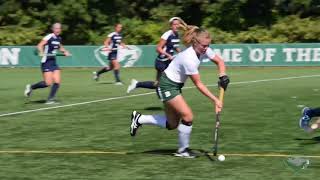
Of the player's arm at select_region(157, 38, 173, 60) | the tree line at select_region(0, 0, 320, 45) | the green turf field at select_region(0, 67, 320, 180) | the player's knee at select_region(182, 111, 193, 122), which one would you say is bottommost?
the tree line at select_region(0, 0, 320, 45)

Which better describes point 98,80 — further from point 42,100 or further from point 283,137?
point 283,137

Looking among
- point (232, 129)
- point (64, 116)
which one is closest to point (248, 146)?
point (232, 129)

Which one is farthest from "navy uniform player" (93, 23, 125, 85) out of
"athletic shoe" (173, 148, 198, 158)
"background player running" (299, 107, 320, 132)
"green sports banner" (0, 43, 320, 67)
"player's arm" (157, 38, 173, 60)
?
"athletic shoe" (173, 148, 198, 158)

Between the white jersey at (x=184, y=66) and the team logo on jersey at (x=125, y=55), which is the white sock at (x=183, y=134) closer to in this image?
the white jersey at (x=184, y=66)

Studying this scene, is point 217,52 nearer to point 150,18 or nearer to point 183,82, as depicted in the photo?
point 150,18

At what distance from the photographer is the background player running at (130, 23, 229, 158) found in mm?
8117

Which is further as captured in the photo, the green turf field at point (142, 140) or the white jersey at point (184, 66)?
the white jersey at point (184, 66)

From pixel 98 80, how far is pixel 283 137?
46.2ft

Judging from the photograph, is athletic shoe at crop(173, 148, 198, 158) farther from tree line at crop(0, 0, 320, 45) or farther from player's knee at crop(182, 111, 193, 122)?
tree line at crop(0, 0, 320, 45)

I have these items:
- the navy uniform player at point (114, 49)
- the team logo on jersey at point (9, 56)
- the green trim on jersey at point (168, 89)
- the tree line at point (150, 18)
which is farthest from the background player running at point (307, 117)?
the tree line at point (150, 18)

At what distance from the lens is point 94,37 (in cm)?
4206

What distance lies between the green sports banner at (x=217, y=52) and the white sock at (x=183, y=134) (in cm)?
2291

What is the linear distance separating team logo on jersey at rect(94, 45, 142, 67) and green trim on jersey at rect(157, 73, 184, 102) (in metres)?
23.6

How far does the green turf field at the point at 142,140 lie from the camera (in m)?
7.75
